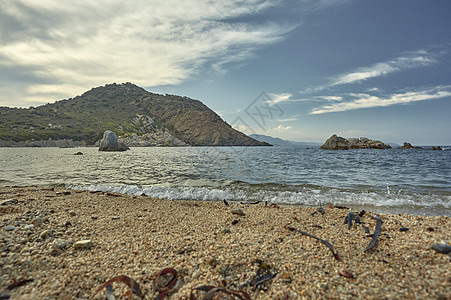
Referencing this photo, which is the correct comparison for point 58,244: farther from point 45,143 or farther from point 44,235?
point 45,143

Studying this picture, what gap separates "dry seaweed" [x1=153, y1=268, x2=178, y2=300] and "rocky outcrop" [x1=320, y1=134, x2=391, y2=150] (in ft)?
357

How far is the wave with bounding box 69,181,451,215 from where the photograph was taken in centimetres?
940

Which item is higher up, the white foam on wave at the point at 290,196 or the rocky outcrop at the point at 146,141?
the rocky outcrop at the point at 146,141

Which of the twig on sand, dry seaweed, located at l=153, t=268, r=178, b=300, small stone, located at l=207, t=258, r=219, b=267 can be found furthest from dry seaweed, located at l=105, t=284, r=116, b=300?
small stone, located at l=207, t=258, r=219, b=267

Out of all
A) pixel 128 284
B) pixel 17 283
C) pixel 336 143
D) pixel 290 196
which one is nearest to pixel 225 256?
pixel 128 284

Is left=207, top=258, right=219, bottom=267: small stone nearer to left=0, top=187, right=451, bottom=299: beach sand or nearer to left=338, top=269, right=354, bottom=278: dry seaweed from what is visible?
left=0, top=187, right=451, bottom=299: beach sand

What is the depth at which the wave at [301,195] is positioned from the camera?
940cm

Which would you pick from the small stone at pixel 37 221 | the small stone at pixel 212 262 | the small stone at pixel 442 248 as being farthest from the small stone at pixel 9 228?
the small stone at pixel 442 248

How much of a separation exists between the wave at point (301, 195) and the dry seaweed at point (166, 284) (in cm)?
773

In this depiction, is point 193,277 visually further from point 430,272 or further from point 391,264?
point 430,272

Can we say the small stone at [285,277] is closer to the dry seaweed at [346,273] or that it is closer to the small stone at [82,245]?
the dry seaweed at [346,273]

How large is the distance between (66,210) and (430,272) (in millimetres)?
9941

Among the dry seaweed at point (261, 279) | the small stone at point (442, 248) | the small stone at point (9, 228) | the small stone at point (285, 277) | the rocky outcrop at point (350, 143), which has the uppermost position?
the rocky outcrop at point (350, 143)

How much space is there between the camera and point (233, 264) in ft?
12.6
